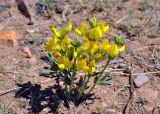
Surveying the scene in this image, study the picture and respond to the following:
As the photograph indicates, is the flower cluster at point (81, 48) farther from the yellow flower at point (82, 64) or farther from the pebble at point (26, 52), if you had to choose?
the pebble at point (26, 52)

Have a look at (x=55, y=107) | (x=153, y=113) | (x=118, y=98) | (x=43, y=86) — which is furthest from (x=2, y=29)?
(x=153, y=113)

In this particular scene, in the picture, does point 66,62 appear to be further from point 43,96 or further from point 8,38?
point 8,38

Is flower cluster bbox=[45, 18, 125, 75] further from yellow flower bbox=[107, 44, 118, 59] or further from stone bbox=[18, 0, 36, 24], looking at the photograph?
stone bbox=[18, 0, 36, 24]

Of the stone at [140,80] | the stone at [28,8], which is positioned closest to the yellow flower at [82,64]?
the stone at [140,80]

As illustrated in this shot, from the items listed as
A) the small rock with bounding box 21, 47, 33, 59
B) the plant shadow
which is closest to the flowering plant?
the plant shadow

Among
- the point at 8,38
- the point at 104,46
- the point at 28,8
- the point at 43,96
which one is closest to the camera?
the point at 104,46

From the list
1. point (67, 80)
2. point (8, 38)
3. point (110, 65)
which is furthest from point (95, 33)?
point (8, 38)

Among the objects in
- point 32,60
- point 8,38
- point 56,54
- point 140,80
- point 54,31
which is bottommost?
point 140,80
